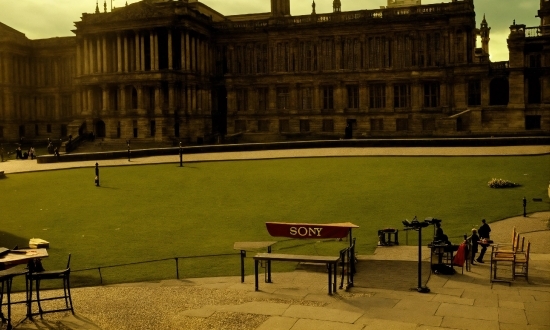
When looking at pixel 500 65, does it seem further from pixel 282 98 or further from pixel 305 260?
pixel 305 260

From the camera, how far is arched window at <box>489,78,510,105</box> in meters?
74.9

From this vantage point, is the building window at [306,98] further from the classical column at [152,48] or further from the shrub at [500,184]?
the shrub at [500,184]

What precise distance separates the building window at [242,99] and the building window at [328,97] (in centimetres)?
1147

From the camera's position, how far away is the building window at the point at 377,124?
3233 inches

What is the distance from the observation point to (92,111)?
3359 inches

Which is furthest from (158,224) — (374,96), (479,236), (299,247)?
(374,96)

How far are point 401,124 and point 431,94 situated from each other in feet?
17.8

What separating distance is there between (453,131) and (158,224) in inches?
1860

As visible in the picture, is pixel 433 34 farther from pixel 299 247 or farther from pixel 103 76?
pixel 299 247

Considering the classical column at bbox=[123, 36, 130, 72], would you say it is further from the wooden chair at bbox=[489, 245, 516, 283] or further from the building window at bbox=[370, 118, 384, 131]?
the wooden chair at bbox=[489, 245, 516, 283]

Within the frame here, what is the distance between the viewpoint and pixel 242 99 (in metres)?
88.6

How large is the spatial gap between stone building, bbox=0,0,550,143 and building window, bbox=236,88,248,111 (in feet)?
0.47

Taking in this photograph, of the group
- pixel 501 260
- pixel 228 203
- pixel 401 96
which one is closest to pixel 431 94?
pixel 401 96

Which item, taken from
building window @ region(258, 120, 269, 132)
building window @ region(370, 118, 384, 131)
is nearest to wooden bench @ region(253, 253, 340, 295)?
building window @ region(370, 118, 384, 131)
